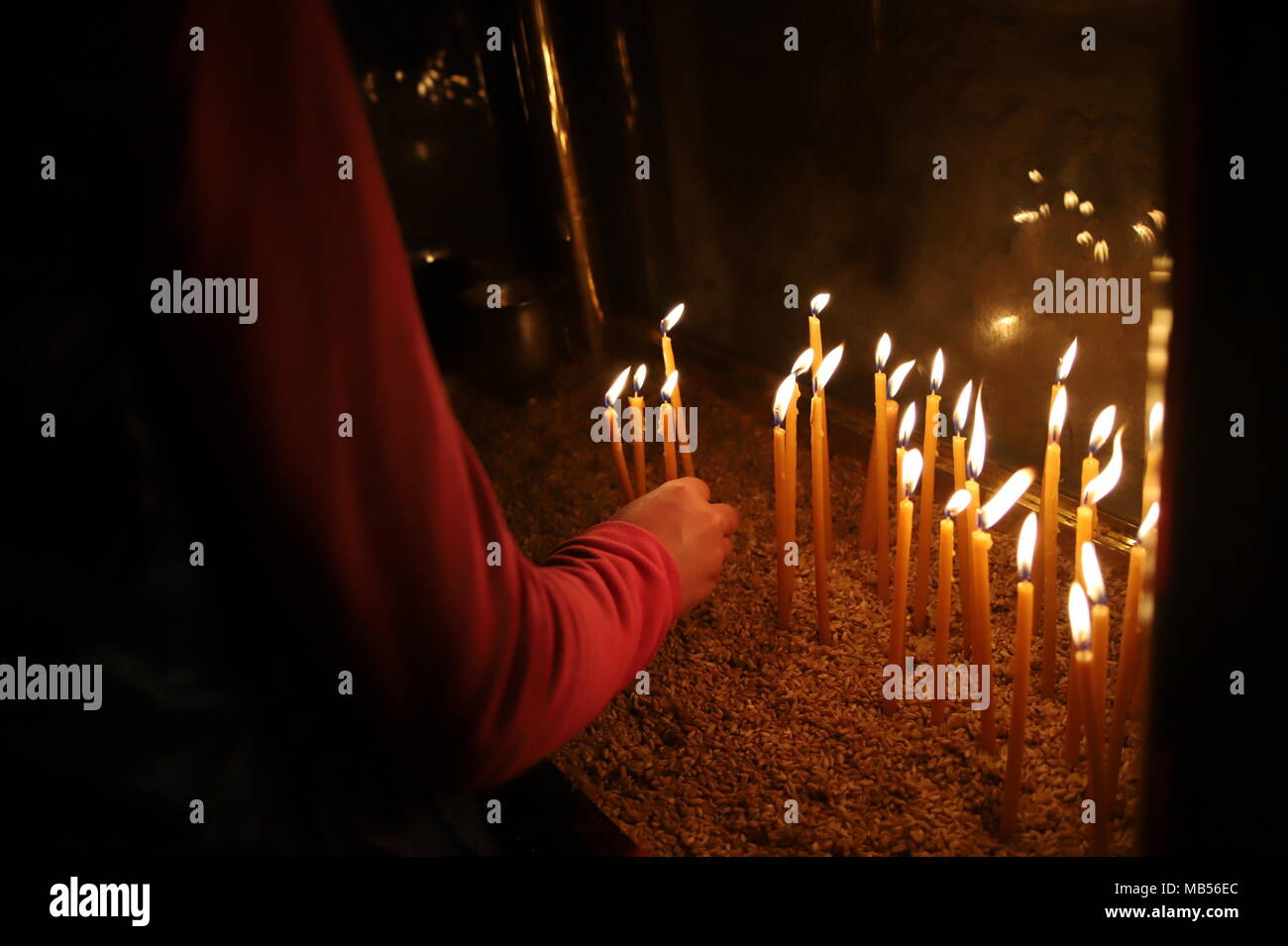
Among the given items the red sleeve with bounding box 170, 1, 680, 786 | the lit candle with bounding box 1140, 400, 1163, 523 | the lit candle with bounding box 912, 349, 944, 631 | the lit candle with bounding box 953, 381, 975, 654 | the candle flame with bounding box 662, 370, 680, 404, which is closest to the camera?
the lit candle with bounding box 1140, 400, 1163, 523

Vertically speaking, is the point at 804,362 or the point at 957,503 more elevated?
the point at 804,362

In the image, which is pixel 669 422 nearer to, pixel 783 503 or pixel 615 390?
pixel 615 390

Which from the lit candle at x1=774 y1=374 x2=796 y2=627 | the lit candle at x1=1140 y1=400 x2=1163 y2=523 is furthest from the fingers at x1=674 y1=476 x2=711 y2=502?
the lit candle at x1=1140 y1=400 x2=1163 y2=523

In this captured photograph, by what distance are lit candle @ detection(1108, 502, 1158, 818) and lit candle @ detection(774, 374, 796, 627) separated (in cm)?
48

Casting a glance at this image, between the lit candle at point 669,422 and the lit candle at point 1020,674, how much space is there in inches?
25.6

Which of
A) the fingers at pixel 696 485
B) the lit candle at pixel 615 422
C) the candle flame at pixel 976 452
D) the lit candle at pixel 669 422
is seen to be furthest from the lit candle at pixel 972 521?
the lit candle at pixel 615 422

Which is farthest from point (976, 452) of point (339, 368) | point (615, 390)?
A: point (339, 368)

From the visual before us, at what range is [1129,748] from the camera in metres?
1.22

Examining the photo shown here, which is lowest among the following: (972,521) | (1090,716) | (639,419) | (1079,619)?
(1090,716)

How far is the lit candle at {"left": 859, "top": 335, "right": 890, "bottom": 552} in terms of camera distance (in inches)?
55.7

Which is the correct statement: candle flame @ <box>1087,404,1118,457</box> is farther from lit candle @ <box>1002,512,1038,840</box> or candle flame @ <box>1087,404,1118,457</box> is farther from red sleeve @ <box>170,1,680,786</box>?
red sleeve @ <box>170,1,680,786</box>

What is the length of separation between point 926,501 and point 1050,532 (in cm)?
21

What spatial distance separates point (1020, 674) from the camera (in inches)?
40.4

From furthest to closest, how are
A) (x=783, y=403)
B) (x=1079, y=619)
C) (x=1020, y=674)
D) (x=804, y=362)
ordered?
(x=804, y=362), (x=783, y=403), (x=1020, y=674), (x=1079, y=619)
